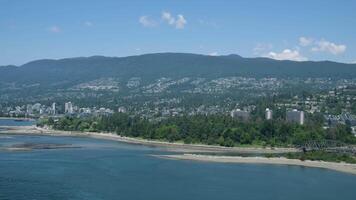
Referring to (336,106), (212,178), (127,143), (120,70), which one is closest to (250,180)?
(212,178)

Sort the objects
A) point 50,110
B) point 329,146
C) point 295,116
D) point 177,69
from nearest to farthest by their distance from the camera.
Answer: point 329,146 → point 295,116 → point 50,110 → point 177,69

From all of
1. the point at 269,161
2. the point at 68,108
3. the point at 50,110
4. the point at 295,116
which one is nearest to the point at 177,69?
the point at 68,108

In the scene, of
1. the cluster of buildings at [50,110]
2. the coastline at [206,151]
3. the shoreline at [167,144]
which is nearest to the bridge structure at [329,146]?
the shoreline at [167,144]

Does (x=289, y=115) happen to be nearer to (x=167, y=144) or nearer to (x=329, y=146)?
(x=167, y=144)

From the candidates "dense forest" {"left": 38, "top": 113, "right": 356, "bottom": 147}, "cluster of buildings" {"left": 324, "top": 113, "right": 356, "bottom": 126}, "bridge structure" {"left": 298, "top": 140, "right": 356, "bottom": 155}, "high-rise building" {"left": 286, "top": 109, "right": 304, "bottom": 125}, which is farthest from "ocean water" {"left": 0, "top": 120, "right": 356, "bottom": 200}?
"cluster of buildings" {"left": 324, "top": 113, "right": 356, "bottom": 126}

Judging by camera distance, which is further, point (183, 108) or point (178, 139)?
point (183, 108)

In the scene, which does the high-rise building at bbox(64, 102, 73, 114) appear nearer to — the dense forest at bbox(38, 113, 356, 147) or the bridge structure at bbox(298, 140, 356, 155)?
the dense forest at bbox(38, 113, 356, 147)

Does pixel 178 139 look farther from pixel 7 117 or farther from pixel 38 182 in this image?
pixel 7 117
